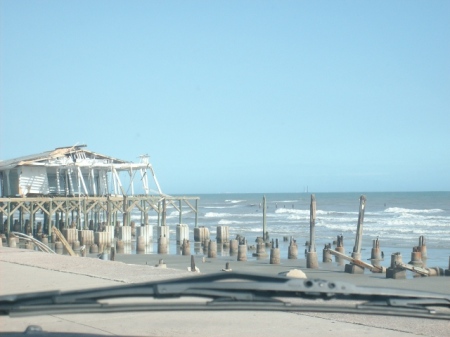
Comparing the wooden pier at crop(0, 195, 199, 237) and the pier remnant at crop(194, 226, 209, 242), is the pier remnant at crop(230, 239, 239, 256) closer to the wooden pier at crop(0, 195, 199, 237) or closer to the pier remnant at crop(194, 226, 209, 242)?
the pier remnant at crop(194, 226, 209, 242)

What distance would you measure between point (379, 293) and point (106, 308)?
1303mm

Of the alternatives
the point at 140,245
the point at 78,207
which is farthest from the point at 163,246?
the point at 78,207

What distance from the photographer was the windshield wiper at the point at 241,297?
319cm

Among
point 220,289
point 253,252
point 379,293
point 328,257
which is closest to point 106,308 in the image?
point 220,289

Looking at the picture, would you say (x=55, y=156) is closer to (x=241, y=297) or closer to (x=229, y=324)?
(x=229, y=324)

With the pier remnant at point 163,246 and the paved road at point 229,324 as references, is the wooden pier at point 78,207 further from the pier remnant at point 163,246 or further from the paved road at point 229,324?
the paved road at point 229,324

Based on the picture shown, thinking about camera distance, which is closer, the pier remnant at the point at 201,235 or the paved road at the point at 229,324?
the paved road at the point at 229,324

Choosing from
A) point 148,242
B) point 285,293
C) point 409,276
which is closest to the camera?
point 285,293

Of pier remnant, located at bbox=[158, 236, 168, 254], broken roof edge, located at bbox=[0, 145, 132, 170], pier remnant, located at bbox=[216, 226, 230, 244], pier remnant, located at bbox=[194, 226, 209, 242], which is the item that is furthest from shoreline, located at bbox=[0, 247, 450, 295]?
broken roof edge, located at bbox=[0, 145, 132, 170]

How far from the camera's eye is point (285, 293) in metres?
3.17

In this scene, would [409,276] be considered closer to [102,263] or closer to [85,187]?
[102,263]

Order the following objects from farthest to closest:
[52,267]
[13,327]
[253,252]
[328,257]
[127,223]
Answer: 1. [127,223]
2. [253,252]
3. [328,257]
4. [52,267]
5. [13,327]

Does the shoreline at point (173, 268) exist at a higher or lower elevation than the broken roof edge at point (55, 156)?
lower

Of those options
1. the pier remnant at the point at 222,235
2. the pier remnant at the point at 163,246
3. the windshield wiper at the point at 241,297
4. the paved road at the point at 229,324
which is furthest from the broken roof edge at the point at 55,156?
the windshield wiper at the point at 241,297
